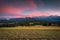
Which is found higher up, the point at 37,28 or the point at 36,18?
the point at 36,18

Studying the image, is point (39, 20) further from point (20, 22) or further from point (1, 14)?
point (1, 14)

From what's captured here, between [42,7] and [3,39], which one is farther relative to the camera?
[42,7]

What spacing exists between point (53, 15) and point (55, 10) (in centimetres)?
23

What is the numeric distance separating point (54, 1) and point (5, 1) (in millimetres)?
2084

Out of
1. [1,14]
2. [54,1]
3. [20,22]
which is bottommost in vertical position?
[20,22]

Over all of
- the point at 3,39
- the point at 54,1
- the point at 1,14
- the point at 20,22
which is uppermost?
the point at 54,1

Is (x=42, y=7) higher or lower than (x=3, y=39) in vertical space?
higher

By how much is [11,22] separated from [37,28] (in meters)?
1.15

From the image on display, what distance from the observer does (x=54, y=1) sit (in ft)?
17.8

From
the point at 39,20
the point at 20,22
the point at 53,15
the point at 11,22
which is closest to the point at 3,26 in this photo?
the point at 11,22

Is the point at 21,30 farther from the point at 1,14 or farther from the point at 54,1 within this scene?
the point at 54,1

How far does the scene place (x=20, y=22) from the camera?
211 inches

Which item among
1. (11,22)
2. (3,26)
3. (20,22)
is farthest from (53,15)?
(3,26)

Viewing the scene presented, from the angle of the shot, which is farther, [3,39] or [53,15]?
[53,15]
